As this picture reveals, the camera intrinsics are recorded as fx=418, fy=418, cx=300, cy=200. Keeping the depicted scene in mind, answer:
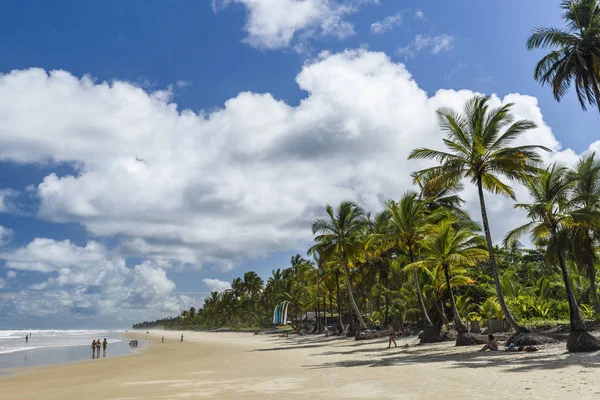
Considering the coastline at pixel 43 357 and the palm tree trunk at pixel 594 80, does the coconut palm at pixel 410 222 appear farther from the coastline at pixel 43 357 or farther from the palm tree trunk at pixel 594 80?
the coastline at pixel 43 357

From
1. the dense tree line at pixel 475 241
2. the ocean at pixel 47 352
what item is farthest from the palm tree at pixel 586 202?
the ocean at pixel 47 352

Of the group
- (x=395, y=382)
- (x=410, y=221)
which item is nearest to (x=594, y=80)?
(x=410, y=221)

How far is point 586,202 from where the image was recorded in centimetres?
1717

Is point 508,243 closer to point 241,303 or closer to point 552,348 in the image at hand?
point 552,348

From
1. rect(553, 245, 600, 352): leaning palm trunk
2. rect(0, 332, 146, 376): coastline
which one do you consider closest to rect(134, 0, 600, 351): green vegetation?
rect(553, 245, 600, 352): leaning palm trunk

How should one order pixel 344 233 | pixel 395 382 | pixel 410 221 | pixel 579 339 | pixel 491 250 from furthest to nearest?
pixel 344 233, pixel 410 221, pixel 491 250, pixel 579 339, pixel 395 382

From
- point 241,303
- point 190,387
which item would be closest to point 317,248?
point 190,387

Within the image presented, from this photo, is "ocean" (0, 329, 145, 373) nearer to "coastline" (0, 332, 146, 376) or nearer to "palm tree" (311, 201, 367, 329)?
"coastline" (0, 332, 146, 376)

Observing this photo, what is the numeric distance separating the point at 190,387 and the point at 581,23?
20.1 m

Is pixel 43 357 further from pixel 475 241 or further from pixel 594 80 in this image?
pixel 594 80

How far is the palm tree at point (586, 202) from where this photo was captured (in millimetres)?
16844

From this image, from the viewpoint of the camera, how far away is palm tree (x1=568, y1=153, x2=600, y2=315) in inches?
663

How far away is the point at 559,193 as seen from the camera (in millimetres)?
17281

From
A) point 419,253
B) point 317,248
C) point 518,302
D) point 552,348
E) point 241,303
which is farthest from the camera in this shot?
point 241,303
